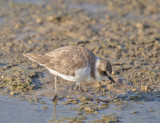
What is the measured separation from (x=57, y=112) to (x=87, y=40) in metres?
4.10

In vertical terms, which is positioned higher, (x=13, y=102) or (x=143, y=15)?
(x=143, y=15)

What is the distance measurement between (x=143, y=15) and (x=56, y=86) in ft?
22.4

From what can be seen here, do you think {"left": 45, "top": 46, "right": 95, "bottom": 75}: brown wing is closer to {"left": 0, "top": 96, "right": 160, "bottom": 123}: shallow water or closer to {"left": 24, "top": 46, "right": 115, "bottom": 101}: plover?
{"left": 24, "top": 46, "right": 115, "bottom": 101}: plover

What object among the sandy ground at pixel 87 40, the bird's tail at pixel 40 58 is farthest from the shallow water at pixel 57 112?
the bird's tail at pixel 40 58

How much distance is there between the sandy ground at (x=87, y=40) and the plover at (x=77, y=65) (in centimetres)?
65

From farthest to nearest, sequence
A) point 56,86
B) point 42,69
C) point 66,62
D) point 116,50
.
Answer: point 116,50
point 42,69
point 56,86
point 66,62

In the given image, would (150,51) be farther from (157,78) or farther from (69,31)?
(69,31)

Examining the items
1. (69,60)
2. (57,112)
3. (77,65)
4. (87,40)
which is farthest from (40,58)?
(87,40)

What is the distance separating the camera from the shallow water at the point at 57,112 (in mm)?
6078

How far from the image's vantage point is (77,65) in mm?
6477

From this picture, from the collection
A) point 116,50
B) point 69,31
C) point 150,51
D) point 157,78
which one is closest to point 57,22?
point 69,31

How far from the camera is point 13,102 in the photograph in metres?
6.72

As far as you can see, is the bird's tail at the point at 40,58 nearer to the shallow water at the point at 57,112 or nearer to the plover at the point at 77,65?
the plover at the point at 77,65

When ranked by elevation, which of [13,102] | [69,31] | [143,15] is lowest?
[13,102]
